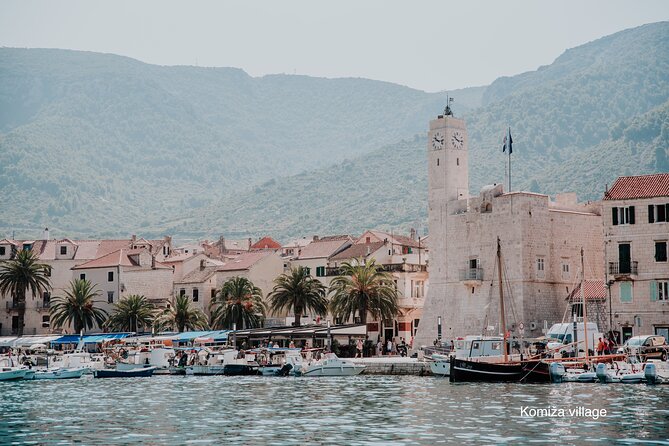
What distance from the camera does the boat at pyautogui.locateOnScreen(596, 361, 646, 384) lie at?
60.5 meters

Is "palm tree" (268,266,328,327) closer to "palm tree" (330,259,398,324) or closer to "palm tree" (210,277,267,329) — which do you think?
"palm tree" (210,277,267,329)

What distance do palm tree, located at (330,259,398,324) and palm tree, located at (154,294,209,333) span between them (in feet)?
51.6

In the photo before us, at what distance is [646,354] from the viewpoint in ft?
216

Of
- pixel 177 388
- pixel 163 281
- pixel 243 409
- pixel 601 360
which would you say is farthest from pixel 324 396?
pixel 163 281

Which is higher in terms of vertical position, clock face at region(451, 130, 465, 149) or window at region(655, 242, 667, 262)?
clock face at region(451, 130, 465, 149)

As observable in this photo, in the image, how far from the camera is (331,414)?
47.0m

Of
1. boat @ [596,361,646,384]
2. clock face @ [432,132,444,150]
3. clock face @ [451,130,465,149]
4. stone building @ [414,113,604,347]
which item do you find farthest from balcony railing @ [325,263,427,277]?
boat @ [596,361,646,384]

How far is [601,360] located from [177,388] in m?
23.8

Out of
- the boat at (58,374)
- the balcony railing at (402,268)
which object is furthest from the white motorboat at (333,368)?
the balcony railing at (402,268)

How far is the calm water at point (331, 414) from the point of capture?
38812 mm

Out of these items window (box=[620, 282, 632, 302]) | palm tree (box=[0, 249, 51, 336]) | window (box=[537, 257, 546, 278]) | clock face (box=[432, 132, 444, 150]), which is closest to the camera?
window (box=[620, 282, 632, 302])

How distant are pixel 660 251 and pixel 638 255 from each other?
1.40 metres

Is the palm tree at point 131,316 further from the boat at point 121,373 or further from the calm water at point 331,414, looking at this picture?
the calm water at point 331,414

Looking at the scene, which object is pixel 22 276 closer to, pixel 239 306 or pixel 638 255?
pixel 239 306
